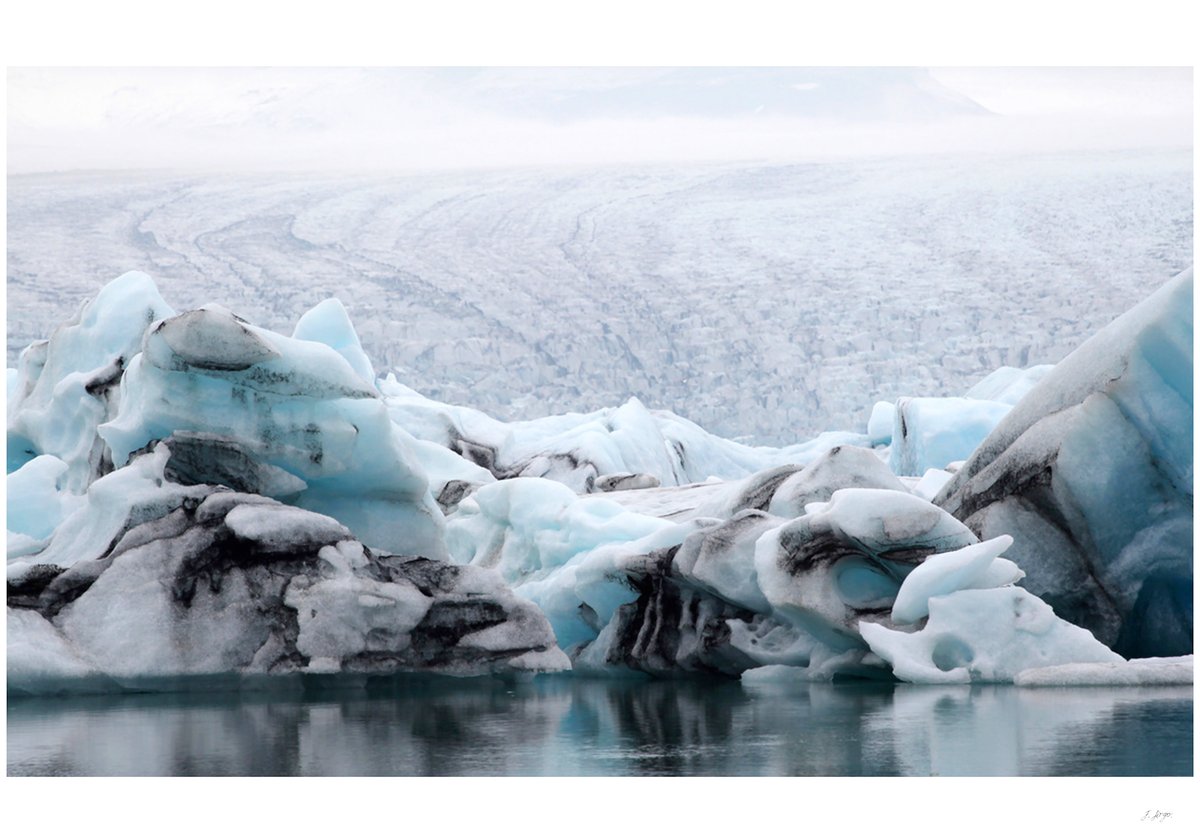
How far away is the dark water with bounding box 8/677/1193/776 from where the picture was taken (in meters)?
3.71

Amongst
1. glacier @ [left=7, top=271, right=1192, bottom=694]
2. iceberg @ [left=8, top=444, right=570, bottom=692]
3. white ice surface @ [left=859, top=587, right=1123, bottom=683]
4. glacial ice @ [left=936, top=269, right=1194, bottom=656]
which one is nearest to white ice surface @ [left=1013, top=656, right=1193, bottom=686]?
glacier @ [left=7, top=271, right=1192, bottom=694]

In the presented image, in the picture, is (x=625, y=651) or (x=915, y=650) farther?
(x=625, y=651)

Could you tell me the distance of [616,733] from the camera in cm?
457

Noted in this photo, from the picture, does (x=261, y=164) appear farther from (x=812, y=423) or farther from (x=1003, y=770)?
(x=1003, y=770)

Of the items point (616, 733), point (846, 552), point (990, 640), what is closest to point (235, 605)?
point (616, 733)

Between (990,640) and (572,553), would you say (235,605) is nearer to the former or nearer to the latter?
(572,553)

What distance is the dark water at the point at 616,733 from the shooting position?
3.71 m

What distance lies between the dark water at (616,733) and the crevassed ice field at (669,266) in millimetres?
16908

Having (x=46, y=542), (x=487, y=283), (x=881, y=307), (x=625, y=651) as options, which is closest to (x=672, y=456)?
(x=625, y=651)

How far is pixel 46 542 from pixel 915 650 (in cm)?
424

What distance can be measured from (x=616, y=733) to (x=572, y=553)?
13.9 ft

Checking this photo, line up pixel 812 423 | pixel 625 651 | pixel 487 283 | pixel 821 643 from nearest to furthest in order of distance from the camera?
pixel 821 643 → pixel 625 651 → pixel 812 423 → pixel 487 283

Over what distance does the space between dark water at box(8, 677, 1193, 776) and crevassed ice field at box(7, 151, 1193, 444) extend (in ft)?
55.5

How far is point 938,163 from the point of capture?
29016mm
